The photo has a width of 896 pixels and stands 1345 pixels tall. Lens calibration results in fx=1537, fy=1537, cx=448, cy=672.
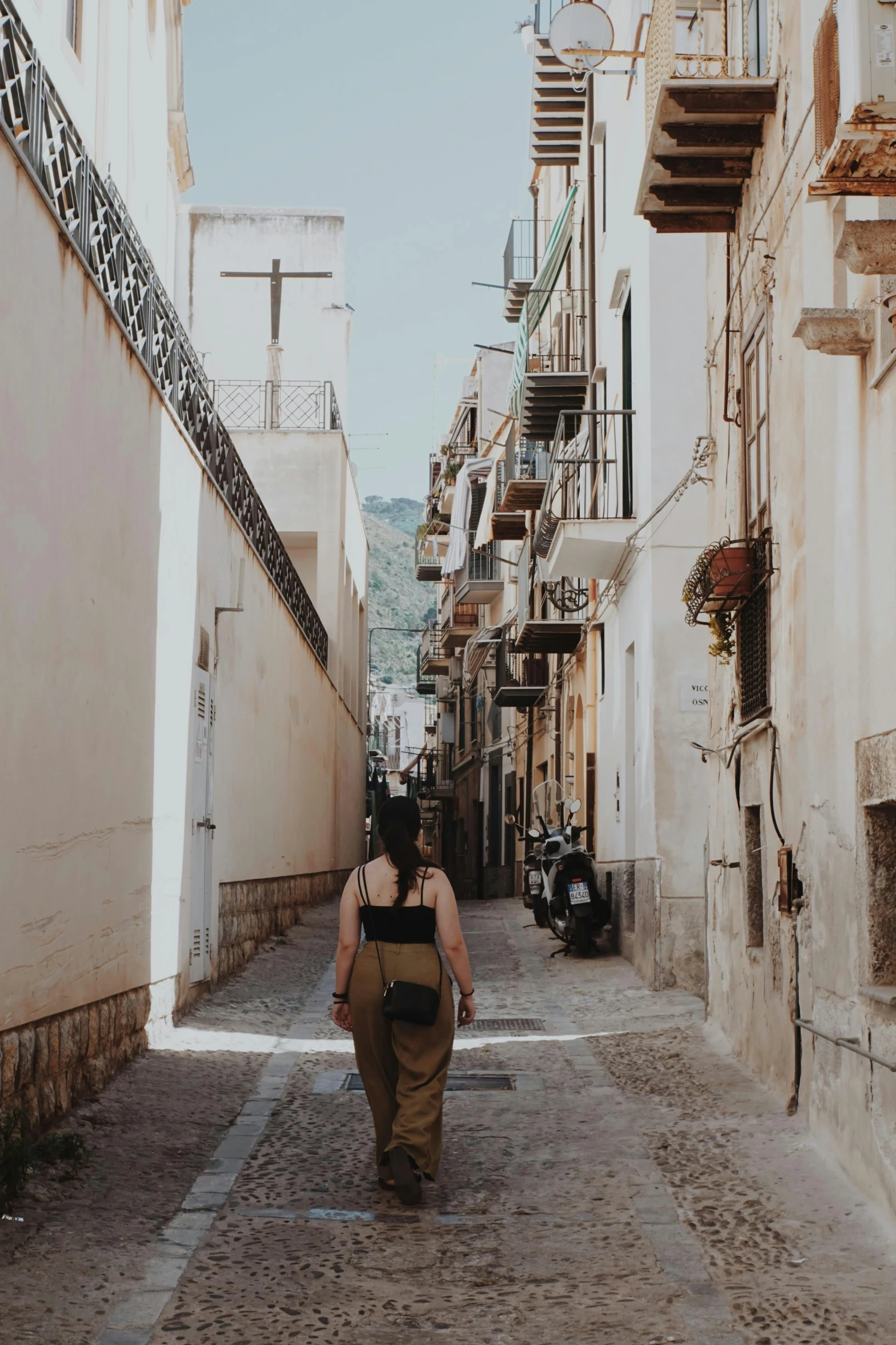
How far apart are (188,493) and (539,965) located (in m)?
7.02

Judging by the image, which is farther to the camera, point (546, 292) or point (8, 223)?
point (546, 292)

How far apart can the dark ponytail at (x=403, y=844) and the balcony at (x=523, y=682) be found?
20076mm

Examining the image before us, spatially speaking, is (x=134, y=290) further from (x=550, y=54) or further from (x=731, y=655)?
(x=550, y=54)

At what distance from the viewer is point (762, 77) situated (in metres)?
8.55

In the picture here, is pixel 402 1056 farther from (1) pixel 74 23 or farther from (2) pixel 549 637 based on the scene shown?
(2) pixel 549 637

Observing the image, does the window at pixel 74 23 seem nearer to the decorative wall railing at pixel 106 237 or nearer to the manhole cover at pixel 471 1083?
the decorative wall railing at pixel 106 237

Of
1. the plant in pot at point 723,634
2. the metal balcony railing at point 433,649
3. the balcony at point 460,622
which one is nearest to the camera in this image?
the plant in pot at point 723,634

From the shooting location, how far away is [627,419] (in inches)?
628

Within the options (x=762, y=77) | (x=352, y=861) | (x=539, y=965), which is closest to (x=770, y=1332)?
(x=762, y=77)

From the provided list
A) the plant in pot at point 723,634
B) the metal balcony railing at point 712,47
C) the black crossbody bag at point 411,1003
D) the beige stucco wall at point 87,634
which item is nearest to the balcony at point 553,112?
the metal balcony railing at point 712,47

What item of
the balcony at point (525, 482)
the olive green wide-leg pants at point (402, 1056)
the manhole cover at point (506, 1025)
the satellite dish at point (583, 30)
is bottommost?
the manhole cover at point (506, 1025)

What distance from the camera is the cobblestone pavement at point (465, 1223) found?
14.9 ft

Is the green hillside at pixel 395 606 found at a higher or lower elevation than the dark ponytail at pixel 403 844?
higher

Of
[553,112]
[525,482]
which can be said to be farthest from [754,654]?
[525,482]
